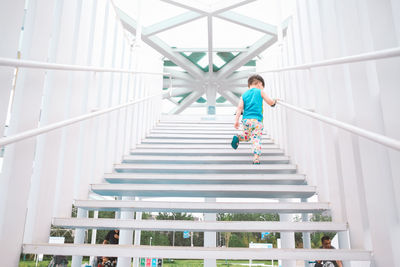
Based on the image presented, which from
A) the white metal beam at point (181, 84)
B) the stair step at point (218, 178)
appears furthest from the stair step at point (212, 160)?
the white metal beam at point (181, 84)

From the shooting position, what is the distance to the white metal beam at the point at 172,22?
36.1 ft

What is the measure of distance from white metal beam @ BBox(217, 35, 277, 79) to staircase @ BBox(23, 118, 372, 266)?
26.3 ft

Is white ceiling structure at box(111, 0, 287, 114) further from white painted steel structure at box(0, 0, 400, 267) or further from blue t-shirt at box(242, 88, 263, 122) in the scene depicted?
white painted steel structure at box(0, 0, 400, 267)

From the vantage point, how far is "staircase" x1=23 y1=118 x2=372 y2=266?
197 cm

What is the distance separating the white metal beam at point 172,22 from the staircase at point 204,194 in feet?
22.7

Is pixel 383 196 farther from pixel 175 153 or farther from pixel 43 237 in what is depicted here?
pixel 175 153

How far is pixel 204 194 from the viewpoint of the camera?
328 centimetres

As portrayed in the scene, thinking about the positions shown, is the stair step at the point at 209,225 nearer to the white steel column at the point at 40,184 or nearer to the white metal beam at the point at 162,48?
the white steel column at the point at 40,184

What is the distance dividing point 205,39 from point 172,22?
8.28 ft

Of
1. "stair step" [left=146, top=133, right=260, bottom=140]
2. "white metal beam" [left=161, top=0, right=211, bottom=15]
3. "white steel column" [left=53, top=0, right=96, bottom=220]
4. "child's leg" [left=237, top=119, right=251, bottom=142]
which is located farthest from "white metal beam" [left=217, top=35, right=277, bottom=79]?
"white steel column" [left=53, top=0, right=96, bottom=220]

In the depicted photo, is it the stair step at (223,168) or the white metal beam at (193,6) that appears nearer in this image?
the stair step at (223,168)

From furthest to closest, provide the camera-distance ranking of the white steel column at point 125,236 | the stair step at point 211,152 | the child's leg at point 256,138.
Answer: the white steel column at point 125,236, the stair step at point 211,152, the child's leg at point 256,138

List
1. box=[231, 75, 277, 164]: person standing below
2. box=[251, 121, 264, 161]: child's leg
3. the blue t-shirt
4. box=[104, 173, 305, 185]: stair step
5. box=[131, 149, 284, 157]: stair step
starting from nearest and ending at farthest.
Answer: box=[104, 173, 305, 185]: stair step → box=[251, 121, 264, 161]: child's leg → box=[231, 75, 277, 164]: person standing below → the blue t-shirt → box=[131, 149, 284, 157]: stair step

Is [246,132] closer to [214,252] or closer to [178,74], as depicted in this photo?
[214,252]
